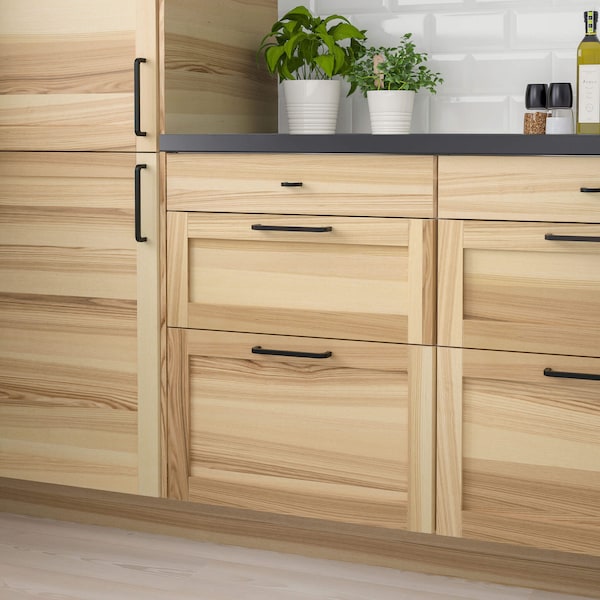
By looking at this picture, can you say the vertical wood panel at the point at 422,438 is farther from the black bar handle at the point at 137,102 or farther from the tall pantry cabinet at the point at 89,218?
the black bar handle at the point at 137,102

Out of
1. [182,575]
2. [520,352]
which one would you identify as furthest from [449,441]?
[182,575]

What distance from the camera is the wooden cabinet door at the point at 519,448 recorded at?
2.21m

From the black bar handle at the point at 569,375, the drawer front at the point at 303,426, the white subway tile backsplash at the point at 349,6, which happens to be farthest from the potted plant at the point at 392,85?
the black bar handle at the point at 569,375

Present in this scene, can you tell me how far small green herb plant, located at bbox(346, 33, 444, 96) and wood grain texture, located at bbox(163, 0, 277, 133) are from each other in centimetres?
28

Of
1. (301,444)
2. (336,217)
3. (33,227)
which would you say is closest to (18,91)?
(33,227)

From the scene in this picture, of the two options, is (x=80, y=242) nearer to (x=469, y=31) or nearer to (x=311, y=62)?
(x=311, y=62)

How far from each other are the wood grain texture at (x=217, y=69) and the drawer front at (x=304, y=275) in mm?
312

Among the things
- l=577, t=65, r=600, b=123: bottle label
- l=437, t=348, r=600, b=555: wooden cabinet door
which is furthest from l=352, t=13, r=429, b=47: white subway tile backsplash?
l=437, t=348, r=600, b=555: wooden cabinet door

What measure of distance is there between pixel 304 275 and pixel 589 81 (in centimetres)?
83

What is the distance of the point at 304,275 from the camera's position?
241 cm

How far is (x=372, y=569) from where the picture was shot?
2.51 m

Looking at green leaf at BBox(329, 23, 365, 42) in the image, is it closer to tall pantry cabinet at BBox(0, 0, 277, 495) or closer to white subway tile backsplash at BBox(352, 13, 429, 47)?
white subway tile backsplash at BBox(352, 13, 429, 47)

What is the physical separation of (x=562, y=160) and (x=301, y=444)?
0.88 metres

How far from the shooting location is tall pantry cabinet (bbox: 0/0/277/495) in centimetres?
254
